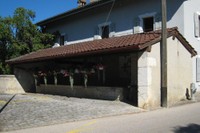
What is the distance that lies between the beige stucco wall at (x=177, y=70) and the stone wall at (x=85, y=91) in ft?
7.64

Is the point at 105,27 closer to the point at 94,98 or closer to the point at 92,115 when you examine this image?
the point at 94,98

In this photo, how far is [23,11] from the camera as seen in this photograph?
2473 centimetres

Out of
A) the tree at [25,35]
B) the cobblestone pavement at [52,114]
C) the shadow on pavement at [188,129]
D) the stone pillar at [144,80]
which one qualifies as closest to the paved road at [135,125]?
the shadow on pavement at [188,129]

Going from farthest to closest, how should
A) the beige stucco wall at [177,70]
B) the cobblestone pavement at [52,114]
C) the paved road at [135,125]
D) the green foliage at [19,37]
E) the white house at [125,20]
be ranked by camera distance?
the green foliage at [19,37], the white house at [125,20], the beige stucco wall at [177,70], the cobblestone pavement at [52,114], the paved road at [135,125]

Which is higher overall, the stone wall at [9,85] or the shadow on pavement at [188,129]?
the stone wall at [9,85]

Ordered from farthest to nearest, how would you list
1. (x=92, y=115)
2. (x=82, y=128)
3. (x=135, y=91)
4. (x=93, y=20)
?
(x=93, y=20) < (x=135, y=91) < (x=92, y=115) < (x=82, y=128)

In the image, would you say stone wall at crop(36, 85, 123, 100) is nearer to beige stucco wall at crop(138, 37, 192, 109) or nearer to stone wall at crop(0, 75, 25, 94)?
beige stucco wall at crop(138, 37, 192, 109)

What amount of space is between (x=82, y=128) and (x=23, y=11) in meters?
18.9

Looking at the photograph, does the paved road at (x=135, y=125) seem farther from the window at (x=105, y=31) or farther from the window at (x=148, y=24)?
the window at (x=105, y=31)

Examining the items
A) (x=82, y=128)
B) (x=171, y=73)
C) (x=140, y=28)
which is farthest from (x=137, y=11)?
(x=82, y=128)

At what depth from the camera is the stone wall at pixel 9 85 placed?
65.8 feet

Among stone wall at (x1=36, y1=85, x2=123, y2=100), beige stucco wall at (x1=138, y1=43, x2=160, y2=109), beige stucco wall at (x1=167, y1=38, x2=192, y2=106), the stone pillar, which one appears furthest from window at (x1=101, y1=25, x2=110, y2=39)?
the stone pillar

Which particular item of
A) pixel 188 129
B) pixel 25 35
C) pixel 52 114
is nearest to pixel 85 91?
pixel 52 114

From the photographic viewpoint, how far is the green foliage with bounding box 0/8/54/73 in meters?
24.3
